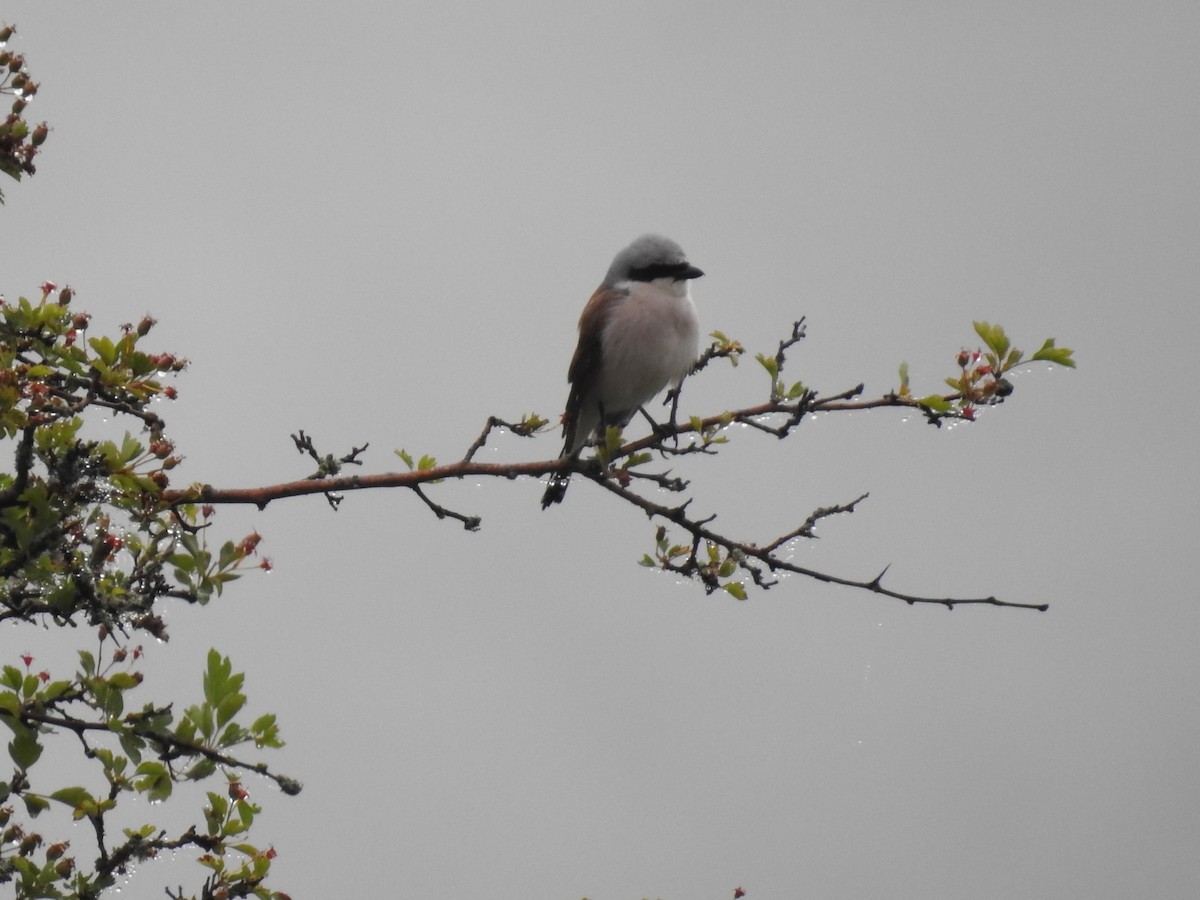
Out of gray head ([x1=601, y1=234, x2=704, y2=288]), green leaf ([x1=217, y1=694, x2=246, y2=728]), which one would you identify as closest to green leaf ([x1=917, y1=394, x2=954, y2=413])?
green leaf ([x1=217, y1=694, x2=246, y2=728])

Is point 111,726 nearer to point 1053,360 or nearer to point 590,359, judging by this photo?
point 1053,360

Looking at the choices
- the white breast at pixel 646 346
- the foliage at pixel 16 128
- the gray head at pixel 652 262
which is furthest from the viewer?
the gray head at pixel 652 262

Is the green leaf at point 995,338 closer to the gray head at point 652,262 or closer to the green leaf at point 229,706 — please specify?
the green leaf at point 229,706

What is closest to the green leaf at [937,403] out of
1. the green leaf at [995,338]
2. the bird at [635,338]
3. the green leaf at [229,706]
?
the green leaf at [995,338]

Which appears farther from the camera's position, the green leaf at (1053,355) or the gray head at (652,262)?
the gray head at (652,262)

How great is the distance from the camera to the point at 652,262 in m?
9.23

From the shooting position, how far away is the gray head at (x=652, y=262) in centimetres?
910

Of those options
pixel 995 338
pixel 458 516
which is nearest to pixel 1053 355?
pixel 995 338

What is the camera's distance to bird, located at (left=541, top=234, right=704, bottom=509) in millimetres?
8672

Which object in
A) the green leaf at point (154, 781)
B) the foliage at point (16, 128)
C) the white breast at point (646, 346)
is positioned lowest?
the green leaf at point (154, 781)

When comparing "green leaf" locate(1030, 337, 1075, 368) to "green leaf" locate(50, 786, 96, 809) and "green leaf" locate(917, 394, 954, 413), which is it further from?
"green leaf" locate(50, 786, 96, 809)

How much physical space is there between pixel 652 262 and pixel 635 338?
83 cm

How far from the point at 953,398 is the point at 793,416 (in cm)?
62

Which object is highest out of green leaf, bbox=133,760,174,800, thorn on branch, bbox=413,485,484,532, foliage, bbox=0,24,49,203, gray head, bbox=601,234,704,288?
gray head, bbox=601,234,704,288
